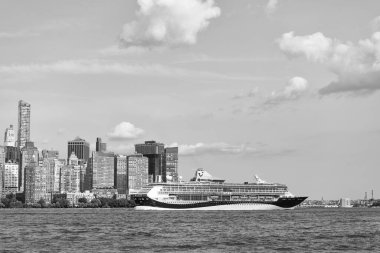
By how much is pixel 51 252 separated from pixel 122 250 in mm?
6720

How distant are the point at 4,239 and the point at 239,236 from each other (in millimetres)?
28143

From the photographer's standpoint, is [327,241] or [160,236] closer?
[327,241]

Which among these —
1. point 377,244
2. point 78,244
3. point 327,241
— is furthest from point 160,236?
point 377,244

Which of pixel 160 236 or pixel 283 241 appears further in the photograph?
pixel 160 236

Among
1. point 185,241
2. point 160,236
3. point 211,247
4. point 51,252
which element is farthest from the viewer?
point 160,236

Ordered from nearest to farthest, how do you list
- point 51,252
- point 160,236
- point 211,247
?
point 51,252
point 211,247
point 160,236

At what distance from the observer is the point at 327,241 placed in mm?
80062

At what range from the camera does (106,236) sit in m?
86.8

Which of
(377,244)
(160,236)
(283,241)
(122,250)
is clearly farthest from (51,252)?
(377,244)

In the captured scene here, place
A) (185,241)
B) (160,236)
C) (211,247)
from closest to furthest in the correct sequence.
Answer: (211,247) < (185,241) < (160,236)

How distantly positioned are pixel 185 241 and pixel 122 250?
1235cm

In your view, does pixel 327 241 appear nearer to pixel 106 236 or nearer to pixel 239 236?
pixel 239 236

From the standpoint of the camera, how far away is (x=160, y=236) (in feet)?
284

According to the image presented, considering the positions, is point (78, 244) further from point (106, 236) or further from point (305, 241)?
point (305, 241)
